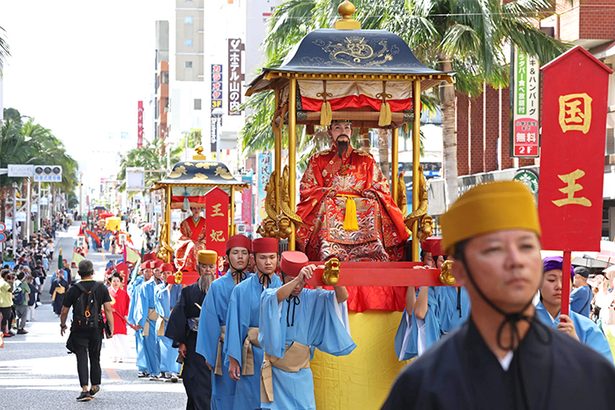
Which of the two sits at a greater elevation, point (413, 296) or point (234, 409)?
point (413, 296)

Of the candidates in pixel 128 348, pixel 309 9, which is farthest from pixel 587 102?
pixel 128 348

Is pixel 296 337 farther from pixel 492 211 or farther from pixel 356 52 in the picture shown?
pixel 492 211

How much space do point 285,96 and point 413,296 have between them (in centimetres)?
227

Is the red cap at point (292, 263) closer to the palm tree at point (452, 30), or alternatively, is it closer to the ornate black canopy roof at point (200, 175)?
the palm tree at point (452, 30)

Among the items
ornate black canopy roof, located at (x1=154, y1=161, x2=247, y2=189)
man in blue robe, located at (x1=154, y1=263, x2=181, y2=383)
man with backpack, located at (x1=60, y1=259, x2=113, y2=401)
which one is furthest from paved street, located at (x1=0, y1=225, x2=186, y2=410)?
ornate black canopy roof, located at (x1=154, y1=161, x2=247, y2=189)

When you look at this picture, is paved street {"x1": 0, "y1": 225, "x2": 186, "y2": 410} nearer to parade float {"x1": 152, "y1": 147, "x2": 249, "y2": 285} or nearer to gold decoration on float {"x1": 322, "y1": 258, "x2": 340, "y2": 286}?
parade float {"x1": 152, "y1": 147, "x2": 249, "y2": 285}

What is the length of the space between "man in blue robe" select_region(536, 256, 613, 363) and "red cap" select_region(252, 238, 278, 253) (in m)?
3.00

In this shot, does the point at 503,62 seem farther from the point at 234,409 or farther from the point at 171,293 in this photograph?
the point at 234,409

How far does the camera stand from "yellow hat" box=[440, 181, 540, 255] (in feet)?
10.9

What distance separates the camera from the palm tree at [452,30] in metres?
22.0

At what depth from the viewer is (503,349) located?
10.7ft

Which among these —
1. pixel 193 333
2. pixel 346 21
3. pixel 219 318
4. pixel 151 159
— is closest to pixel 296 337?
Answer: pixel 219 318

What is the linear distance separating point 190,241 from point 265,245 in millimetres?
11414

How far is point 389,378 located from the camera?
10172 mm
